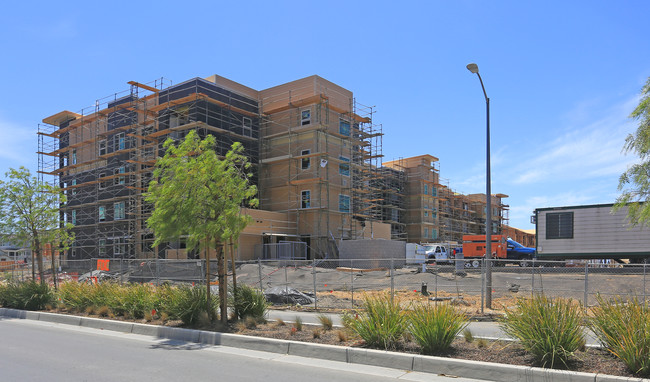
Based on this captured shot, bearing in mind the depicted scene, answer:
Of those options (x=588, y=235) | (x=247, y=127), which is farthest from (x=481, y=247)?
(x=247, y=127)

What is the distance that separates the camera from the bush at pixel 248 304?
40.8 feet

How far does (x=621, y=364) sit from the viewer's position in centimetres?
708

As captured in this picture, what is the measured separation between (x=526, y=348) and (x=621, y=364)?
1.23 m

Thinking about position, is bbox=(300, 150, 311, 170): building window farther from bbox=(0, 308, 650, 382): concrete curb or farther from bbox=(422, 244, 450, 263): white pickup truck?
bbox=(0, 308, 650, 382): concrete curb

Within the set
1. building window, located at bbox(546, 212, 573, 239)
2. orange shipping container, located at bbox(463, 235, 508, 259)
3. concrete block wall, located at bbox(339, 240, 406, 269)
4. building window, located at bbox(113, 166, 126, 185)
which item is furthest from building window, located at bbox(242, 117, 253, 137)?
building window, located at bbox(546, 212, 573, 239)

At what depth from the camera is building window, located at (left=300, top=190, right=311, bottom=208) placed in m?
42.1

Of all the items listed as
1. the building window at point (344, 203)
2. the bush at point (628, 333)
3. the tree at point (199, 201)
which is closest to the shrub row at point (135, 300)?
the tree at point (199, 201)

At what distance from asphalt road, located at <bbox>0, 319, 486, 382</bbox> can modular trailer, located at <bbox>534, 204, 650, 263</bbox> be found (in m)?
27.1

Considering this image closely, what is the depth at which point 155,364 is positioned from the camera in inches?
342

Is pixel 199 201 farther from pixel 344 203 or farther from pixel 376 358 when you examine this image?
pixel 344 203

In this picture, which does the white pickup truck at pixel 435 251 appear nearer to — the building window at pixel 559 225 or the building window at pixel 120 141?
the building window at pixel 559 225

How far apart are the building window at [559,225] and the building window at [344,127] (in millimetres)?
19284

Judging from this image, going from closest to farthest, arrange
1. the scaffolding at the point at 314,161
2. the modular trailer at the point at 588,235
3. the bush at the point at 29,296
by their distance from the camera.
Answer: the bush at the point at 29,296
the modular trailer at the point at 588,235
the scaffolding at the point at 314,161

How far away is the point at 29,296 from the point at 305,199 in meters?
26.3
